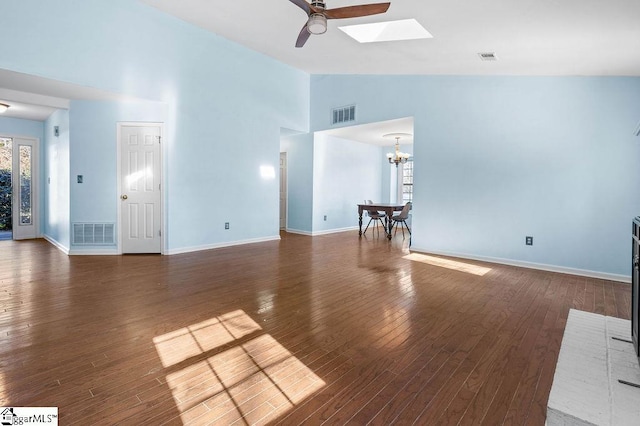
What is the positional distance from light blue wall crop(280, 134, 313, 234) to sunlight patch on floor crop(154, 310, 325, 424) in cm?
551

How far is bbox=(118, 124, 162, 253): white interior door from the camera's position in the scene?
5.47 meters

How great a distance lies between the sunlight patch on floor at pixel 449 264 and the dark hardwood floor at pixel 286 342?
0.18 metres

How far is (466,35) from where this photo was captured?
3.76 m

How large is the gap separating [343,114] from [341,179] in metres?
1.93

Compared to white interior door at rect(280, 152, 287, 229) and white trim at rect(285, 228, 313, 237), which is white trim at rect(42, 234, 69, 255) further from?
white interior door at rect(280, 152, 287, 229)

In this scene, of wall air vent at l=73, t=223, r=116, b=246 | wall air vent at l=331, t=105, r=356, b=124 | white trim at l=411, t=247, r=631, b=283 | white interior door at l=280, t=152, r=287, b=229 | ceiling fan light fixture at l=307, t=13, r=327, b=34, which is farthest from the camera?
white interior door at l=280, t=152, r=287, b=229

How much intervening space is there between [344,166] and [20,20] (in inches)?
255

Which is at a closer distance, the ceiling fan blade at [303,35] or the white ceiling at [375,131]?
the ceiling fan blade at [303,35]

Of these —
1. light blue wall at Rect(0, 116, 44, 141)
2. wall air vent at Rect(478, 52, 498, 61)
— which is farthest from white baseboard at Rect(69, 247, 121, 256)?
wall air vent at Rect(478, 52, 498, 61)

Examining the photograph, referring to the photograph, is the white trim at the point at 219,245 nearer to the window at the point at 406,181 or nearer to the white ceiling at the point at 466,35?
the white ceiling at the point at 466,35

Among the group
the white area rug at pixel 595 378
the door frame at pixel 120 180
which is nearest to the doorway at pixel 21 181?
the door frame at pixel 120 180

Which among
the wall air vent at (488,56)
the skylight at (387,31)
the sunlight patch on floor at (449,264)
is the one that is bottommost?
the sunlight patch on floor at (449,264)

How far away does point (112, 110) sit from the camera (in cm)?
532

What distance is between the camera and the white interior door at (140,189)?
5469 mm
